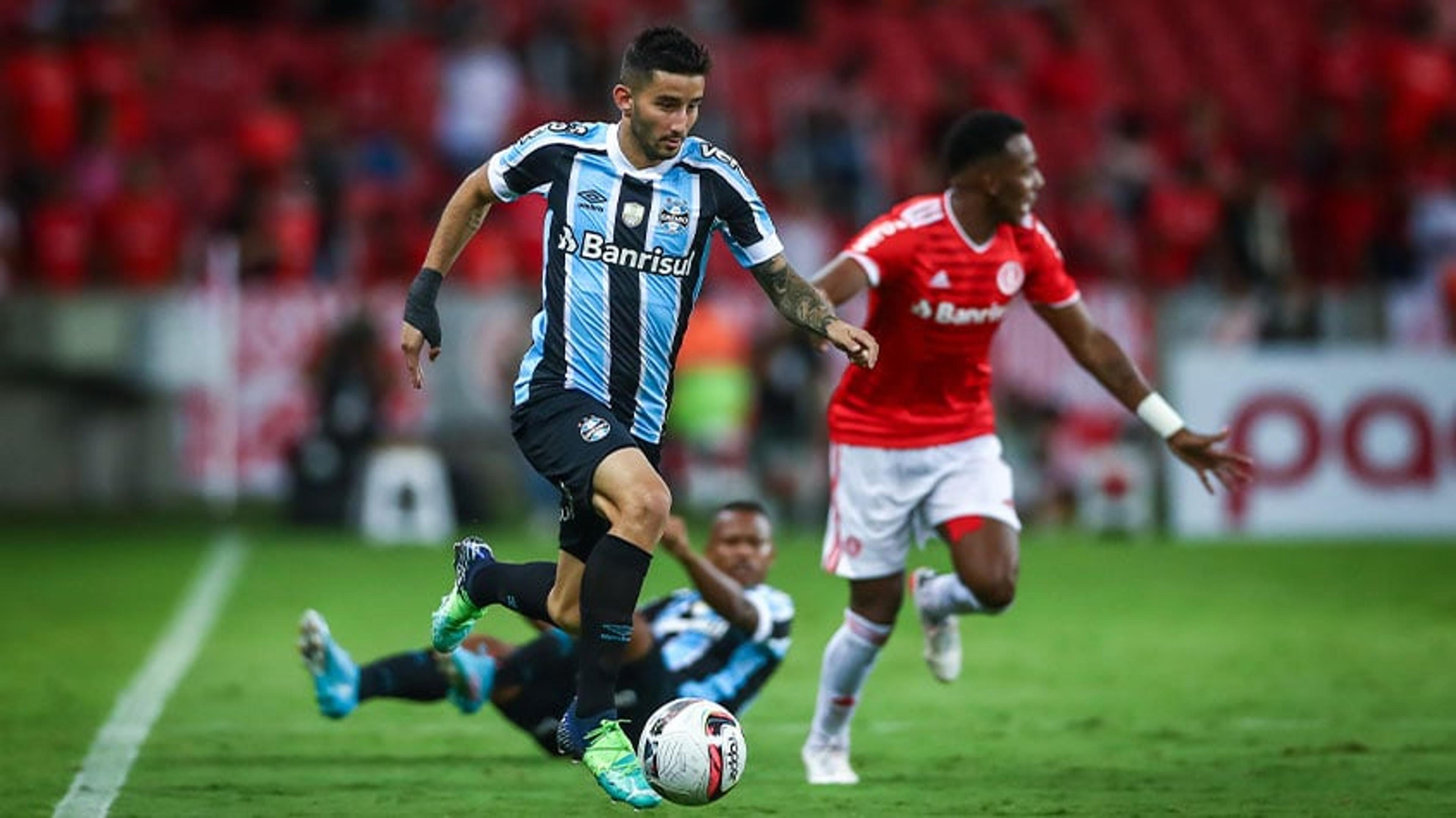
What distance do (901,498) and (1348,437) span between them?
10.4m

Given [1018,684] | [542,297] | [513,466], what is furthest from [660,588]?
[542,297]

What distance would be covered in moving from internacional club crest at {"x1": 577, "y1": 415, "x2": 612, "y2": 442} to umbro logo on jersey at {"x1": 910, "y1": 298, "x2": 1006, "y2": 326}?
1761 millimetres

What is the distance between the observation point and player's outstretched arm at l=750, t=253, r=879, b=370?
7691mm

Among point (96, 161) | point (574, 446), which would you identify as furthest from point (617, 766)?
point (96, 161)

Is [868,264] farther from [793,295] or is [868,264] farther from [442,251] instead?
[442,251]

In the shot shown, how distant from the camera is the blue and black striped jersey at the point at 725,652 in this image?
9.22m

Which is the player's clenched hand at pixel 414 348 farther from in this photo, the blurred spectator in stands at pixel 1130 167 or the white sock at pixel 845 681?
the blurred spectator in stands at pixel 1130 167

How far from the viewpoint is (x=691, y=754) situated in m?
7.15

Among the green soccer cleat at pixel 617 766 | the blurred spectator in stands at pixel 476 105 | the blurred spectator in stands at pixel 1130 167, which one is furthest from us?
the blurred spectator in stands at pixel 476 105

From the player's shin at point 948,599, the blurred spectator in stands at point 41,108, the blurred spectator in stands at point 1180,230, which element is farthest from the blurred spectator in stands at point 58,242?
the player's shin at point 948,599

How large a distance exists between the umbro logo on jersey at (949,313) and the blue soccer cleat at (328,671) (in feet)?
8.18

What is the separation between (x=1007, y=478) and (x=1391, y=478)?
1029cm

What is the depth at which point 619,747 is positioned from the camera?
7.24 m

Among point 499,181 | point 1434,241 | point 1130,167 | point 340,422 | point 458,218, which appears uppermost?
point 1130,167
